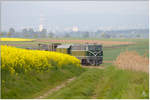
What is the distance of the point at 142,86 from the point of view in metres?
12.8

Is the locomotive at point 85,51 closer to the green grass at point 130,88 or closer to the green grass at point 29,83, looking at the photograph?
the green grass at point 29,83

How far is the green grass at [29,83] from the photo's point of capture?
49.8ft

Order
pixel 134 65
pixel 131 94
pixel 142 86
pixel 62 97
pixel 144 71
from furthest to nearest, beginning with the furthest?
pixel 134 65 → pixel 144 71 → pixel 62 97 → pixel 142 86 → pixel 131 94

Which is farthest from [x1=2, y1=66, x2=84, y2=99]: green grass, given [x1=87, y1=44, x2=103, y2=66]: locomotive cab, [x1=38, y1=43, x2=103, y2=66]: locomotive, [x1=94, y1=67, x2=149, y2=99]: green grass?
[x1=38, y1=43, x2=103, y2=66]: locomotive

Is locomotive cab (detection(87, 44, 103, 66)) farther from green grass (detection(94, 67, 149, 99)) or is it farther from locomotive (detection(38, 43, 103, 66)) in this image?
green grass (detection(94, 67, 149, 99))

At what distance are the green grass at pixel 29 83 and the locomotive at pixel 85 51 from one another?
50.0 ft

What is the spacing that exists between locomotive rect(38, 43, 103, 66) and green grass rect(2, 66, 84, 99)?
50.0 feet

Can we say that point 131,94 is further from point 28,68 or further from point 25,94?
point 28,68

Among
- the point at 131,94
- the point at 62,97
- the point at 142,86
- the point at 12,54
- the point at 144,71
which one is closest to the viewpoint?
the point at 131,94

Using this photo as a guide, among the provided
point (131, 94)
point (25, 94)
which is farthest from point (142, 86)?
point (25, 94)

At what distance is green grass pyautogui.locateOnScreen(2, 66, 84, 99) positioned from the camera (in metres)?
15.2

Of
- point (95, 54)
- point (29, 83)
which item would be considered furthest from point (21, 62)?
point (95, 54)

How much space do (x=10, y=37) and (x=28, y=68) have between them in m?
26.8

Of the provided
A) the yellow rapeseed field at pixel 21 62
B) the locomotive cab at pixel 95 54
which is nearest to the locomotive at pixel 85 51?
the locomotive cab at pixel 95 54
